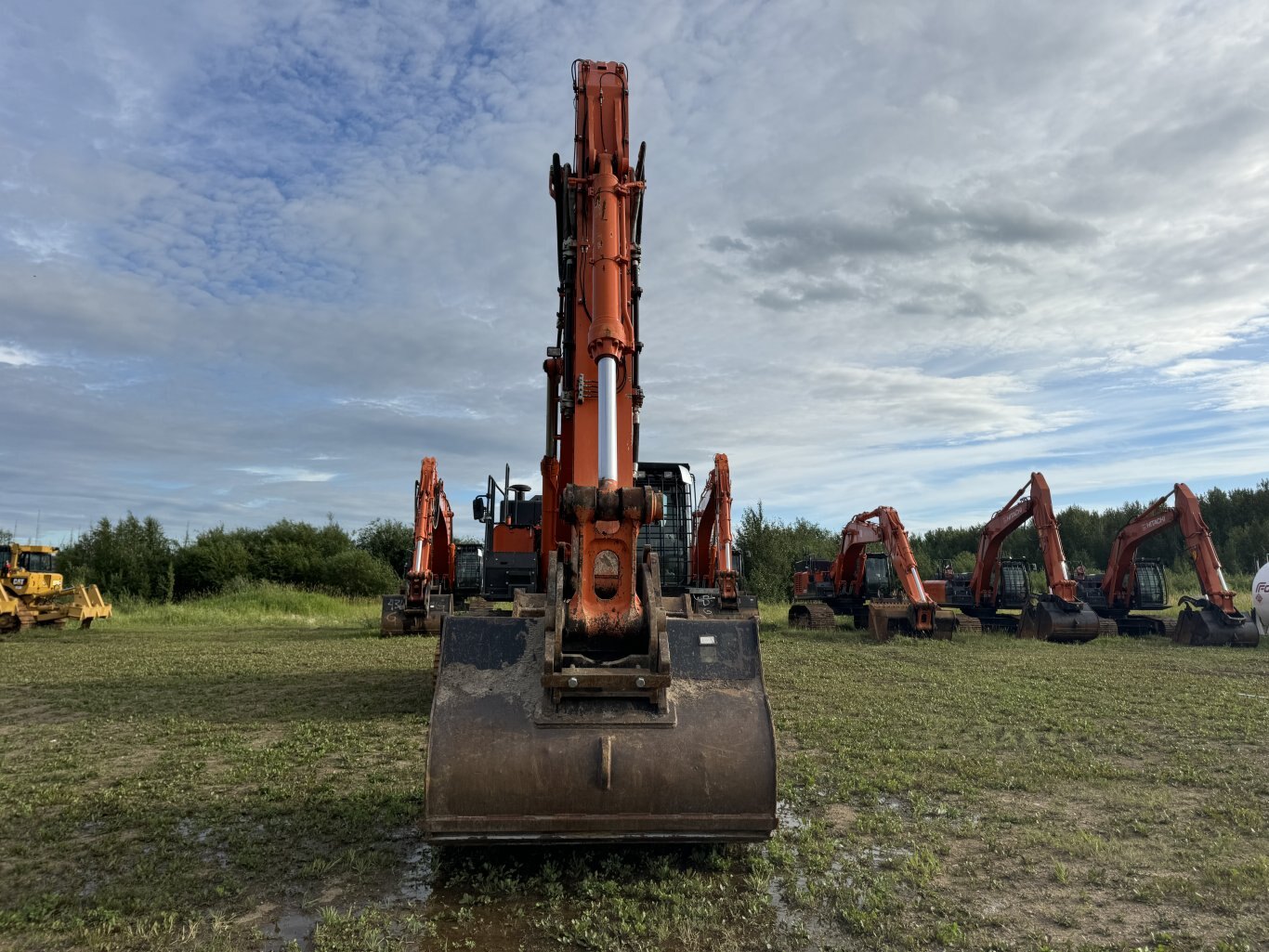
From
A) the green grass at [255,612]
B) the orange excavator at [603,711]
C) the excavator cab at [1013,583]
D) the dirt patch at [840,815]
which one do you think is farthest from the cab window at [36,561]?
the excavator cab at [1013,583]

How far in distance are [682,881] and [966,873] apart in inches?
61.3

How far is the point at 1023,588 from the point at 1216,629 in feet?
18.3

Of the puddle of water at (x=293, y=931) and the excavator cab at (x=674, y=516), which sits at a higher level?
the excavator cab at (x=674, y=516)

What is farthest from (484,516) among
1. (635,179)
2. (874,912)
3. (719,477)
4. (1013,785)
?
(874,912)

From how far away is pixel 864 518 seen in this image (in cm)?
2111

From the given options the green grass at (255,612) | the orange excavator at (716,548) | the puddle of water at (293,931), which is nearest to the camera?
the puddle of water at (293,931)

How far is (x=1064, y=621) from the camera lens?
58.3ft

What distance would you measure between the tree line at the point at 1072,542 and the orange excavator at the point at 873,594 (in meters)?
13.9

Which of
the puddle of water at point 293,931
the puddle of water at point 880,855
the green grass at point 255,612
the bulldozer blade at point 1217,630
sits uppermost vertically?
the green grass at point 255,612

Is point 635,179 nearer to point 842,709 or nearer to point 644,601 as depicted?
point 644,601

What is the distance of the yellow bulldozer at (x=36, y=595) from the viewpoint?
21.5 meters

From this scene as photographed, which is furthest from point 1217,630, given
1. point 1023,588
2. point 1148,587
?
point 1023,588

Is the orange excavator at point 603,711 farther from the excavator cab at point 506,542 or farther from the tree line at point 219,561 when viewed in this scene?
the tree line at point 219,561

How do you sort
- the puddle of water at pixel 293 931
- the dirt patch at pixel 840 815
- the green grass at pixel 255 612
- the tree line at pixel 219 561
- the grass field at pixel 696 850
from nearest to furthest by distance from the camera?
the puddle of water at pixel 293 931 < the grass field at pixel 696 850 < the dirt patch at pixel 840 815 < the green grass at pixel 255 612 < the tree line at pixel 219 561
